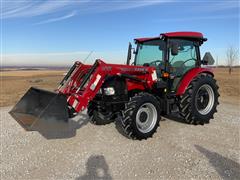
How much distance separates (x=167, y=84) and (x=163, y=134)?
4.30ft

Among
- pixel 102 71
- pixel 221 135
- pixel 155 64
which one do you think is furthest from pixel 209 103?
pixel 102 71

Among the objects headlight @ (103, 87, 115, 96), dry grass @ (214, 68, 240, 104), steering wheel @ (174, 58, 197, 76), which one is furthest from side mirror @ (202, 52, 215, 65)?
dry grass @ (214, 68, 240, 104)

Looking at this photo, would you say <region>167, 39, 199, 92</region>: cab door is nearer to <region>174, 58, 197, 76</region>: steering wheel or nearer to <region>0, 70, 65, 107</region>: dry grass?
<region>174, 58, 197, 76</region>: steering wheel

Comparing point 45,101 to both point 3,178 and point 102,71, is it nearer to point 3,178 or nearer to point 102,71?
point 102,71

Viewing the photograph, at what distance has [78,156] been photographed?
5.38 m

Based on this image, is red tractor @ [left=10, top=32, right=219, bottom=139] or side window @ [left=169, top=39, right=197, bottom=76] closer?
red tractor @ [left=10, top=32, right=219, bottom=139]

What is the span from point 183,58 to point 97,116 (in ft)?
9.12

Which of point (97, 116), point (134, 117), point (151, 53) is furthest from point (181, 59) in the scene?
point (97, 116)

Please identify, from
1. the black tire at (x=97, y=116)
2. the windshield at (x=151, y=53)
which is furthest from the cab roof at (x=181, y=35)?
the black tire at (x=97, y=116)

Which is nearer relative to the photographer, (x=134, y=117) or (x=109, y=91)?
(x=134, y=117)

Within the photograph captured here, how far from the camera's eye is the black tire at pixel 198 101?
7.14m

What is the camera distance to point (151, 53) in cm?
766

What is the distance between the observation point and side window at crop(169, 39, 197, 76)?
727cm

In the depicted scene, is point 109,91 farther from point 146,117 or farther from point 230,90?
point 230,90
